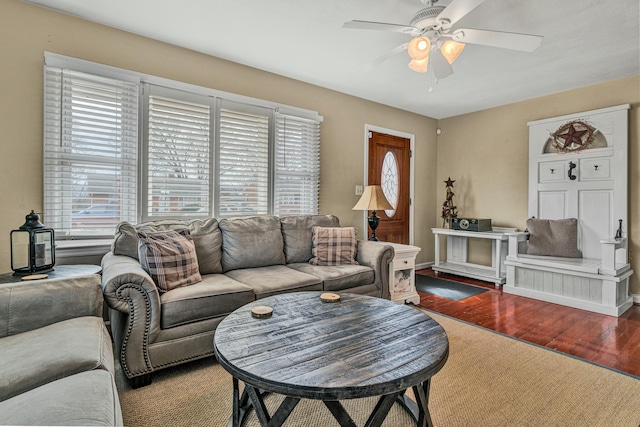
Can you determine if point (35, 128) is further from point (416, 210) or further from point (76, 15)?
point (416, 210)

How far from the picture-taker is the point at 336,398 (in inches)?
40.2

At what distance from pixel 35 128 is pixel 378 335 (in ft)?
9.30

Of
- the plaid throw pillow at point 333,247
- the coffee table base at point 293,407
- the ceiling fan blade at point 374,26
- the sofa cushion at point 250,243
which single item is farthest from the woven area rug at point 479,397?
the ceiling fan blade at point 374,26

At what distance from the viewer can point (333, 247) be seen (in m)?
3.13

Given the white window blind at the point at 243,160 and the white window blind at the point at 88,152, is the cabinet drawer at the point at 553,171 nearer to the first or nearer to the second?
the white window blind at the point at 243,160

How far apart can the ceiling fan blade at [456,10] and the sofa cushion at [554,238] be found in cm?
315

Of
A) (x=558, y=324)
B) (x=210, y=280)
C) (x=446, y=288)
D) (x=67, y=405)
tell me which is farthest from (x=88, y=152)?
(x=558, y=324)

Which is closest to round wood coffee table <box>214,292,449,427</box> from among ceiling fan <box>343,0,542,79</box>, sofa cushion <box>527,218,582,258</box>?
ceiling fan <box>343,0,542,79</box>

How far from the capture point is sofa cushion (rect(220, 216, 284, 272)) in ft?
9.31

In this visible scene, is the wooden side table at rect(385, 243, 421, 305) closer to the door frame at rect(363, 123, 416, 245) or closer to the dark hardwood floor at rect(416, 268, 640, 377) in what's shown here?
the dark hardwood floor at rect(416, 268, 640, 377)

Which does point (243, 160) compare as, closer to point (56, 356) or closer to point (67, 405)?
point (56, 356)


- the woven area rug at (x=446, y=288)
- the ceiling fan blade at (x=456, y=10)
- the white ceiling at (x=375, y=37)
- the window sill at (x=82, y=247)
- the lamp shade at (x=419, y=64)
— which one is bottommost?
the woven area rug at (x=446, y=288)

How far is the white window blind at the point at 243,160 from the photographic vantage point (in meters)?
3.20

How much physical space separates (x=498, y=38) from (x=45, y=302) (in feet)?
9.81
